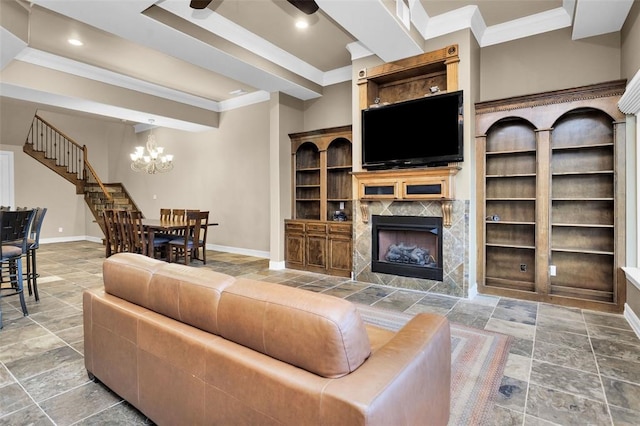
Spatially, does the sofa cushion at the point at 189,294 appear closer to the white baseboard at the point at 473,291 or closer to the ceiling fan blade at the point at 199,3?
the ceiling fan blade at the point at 199,3

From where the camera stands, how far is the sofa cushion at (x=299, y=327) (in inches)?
42.9

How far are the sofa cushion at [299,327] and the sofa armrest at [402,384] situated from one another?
0.07 meters

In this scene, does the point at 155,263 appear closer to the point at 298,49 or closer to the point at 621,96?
the point at 298,49

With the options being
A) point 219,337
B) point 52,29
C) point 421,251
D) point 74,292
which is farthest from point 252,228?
point 219,337

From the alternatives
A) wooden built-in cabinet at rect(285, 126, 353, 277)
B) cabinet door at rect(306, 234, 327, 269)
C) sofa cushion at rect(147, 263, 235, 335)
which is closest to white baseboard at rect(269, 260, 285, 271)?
wooden built-in cabinet at rect(285, 126, 353, 277)

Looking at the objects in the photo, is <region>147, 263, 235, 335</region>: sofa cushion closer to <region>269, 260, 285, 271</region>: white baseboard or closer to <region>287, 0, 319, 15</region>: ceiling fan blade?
<region>287, 0, 319, 15</region>: ceiling fan blade

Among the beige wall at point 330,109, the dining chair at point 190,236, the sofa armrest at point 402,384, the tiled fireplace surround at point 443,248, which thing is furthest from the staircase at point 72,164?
the sofa armrest at point 402,384

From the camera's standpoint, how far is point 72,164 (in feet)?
31.6

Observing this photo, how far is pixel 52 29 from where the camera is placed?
13.9 feet

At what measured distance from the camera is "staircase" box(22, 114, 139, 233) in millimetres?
8703

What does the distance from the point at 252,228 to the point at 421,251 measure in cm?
371

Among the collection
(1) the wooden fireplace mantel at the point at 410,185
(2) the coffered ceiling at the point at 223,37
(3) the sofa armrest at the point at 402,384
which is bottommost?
(3) the sofa armrest at the point at 402,384

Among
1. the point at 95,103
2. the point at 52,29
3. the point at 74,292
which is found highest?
the point at 52,29

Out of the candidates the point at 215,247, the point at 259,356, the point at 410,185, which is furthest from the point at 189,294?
the point at 215,247
